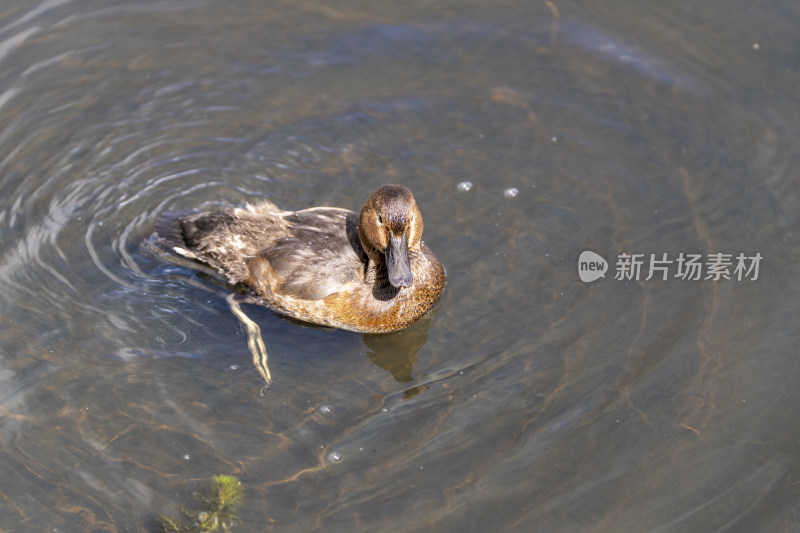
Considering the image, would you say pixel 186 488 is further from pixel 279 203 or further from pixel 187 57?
pixel 187 57

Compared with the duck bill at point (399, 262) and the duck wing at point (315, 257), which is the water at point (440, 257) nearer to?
the duck wing at point (315, 257)

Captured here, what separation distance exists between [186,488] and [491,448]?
1.70 meters

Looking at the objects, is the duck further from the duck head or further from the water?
the water

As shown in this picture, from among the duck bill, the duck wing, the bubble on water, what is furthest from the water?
the duck bill

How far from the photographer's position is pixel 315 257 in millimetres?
5535

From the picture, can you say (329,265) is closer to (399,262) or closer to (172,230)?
(399,262)

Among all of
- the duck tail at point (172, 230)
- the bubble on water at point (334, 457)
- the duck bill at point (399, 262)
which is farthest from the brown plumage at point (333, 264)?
the bubble on water at point (334, 457)

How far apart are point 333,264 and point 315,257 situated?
12 centimetres

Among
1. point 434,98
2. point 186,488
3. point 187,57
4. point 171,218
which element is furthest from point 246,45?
point 186,488

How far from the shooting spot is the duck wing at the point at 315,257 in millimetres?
5504

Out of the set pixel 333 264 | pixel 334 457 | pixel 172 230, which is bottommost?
pixel 334 457

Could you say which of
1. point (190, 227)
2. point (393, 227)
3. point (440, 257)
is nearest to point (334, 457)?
point (393, 227)

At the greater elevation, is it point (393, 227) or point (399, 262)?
point (393, 227)

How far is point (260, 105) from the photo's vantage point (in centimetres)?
A: 717
